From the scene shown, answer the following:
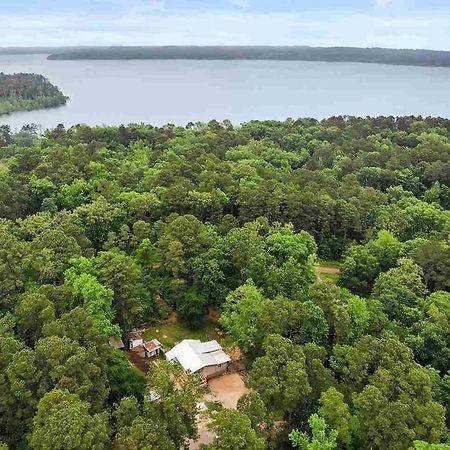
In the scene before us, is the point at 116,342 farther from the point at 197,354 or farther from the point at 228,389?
the point at 228,389

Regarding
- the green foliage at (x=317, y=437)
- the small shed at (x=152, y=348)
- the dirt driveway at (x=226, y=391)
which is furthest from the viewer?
the small shed at (x=152, y=348)

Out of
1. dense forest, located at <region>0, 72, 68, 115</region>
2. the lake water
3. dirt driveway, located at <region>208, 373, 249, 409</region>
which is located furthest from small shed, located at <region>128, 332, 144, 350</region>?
dense forest, located at <region>0, 72, 68, 115</region>

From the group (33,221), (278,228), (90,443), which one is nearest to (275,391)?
(90,443)

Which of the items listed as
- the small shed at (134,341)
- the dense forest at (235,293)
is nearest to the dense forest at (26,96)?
the dense forest at (235,293)

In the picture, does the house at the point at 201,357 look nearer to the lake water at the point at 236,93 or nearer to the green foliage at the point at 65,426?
the green foliage at the point at 65,426

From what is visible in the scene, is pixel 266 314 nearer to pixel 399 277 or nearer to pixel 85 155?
pixel 399 277

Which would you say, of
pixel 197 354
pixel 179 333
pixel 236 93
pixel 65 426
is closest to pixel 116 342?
pixel 179 333
